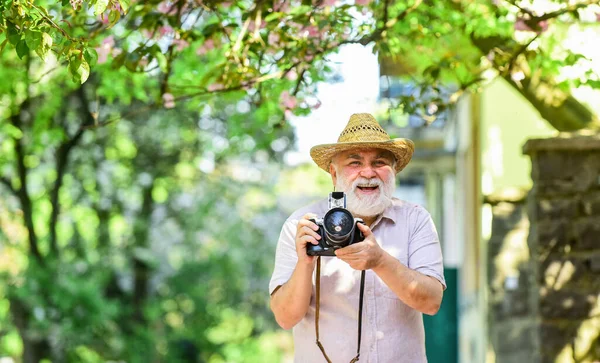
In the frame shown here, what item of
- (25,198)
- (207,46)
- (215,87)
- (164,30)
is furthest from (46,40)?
(25,198)

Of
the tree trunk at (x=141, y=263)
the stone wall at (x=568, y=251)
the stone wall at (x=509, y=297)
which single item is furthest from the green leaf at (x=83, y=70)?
the tree trunk at (x=141, y=263)

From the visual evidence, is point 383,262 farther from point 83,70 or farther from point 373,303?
point 83,70

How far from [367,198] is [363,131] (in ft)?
0.83

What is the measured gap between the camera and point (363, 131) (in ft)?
12.1

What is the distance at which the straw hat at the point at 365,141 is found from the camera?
362 cm

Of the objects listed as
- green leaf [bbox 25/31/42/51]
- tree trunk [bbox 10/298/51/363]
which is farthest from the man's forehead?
tree trunk [bbox 10/298/51/363]

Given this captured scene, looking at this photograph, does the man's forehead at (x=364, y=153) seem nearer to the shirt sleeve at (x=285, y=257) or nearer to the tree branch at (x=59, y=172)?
the shirt sleeve at (x=285, y=257)

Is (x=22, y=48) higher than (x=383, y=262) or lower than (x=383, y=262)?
higher

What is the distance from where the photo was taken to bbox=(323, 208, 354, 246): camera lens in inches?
127

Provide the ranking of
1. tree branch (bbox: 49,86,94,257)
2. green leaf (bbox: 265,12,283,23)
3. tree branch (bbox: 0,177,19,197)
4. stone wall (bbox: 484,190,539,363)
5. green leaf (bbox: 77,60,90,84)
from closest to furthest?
1. green leaf (bbox: 77,60,90,84)
2. green leaf (bbox: 265,12,283,23)
3. stone wall (bbox: 484,190,539,363)
4. tree branch (bbox: 49,86,94,257)
5. tree branch (bbox: 0,177,19,197)

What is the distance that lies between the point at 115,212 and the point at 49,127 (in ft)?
16.1

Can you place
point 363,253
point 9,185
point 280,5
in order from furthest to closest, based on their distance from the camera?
point 9,185 < point 280,5 < point 363,253

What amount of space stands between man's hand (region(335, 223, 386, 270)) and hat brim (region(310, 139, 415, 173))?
0.44 metres

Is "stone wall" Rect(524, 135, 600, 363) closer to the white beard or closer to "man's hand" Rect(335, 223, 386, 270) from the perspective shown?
the white beard
